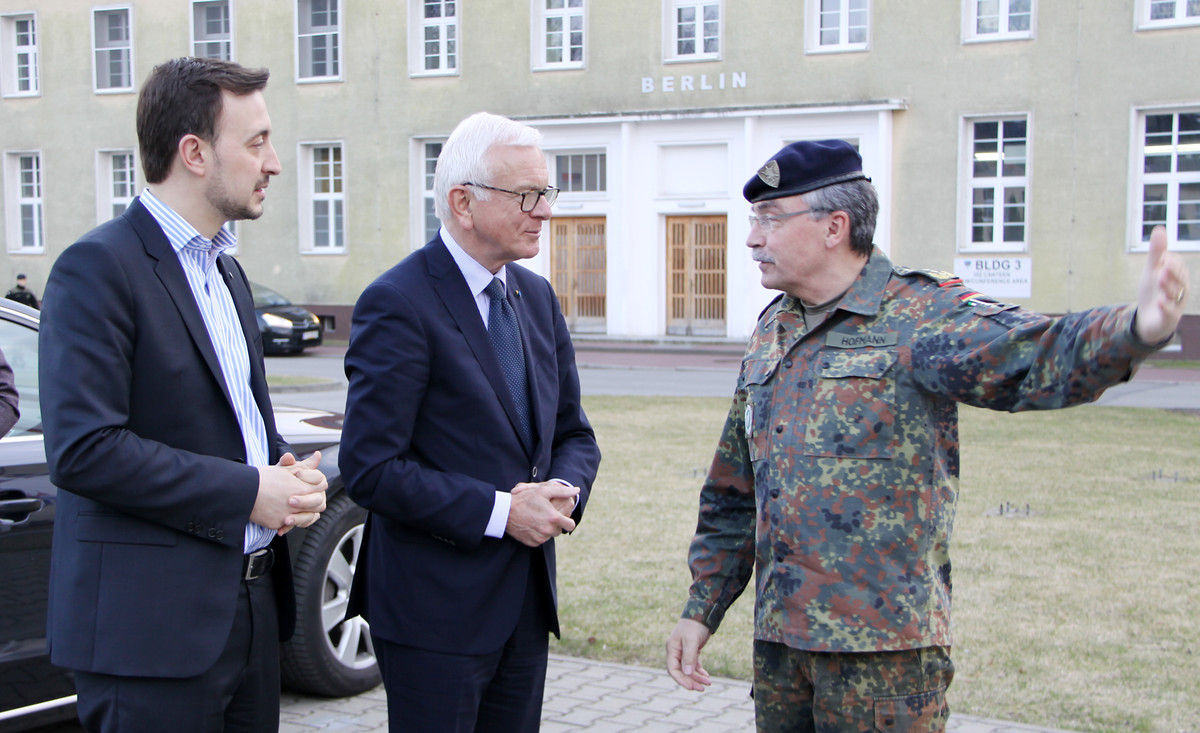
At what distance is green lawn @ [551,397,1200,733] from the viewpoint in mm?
4996

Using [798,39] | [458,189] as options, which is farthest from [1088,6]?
[458,189]

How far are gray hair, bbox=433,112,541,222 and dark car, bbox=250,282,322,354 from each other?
75.7 ft

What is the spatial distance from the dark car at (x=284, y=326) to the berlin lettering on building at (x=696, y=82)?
922 cm

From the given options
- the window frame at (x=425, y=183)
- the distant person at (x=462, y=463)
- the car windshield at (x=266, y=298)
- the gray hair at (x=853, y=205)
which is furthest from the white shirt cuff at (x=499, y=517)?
the window frame at (x=425, y=183)

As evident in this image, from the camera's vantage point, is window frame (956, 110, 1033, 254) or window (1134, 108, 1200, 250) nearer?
window (1134, 108, 1200, 250)

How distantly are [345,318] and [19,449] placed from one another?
88.0ft

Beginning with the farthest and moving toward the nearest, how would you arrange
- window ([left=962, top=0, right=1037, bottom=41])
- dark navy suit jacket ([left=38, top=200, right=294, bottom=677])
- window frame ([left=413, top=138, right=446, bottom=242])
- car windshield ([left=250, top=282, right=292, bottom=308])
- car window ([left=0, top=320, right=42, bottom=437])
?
1. window frame ([left=413, top=138, right=446, bottom=242])
2. car windshield ([left=250, top=282, right=292, bottom=308])
3. window ([left=962, top=0, right=1037, bottom=41])
4. car window ([left=0, top=320, right=42, bottom=437])
5. dark navy suit jacket ([left=38, top=200, right=294, bottom=677])

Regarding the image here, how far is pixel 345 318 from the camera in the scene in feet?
99.6

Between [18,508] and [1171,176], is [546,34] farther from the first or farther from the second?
[18,508]

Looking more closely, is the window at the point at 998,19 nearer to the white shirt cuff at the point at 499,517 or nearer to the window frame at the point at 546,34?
the window frame at the point at 546,34

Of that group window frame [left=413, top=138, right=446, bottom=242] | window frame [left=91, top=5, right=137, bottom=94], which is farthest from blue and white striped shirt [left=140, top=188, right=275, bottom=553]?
window frame [left=91, top=5, right=137, bottom=94]

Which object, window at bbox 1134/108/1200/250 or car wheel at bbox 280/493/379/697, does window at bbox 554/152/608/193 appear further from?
car wheel at bbox 280/493/379/697

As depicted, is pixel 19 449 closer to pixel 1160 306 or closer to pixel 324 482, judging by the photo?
pixel 324 482

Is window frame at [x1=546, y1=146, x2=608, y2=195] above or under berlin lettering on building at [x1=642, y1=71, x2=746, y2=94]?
under
